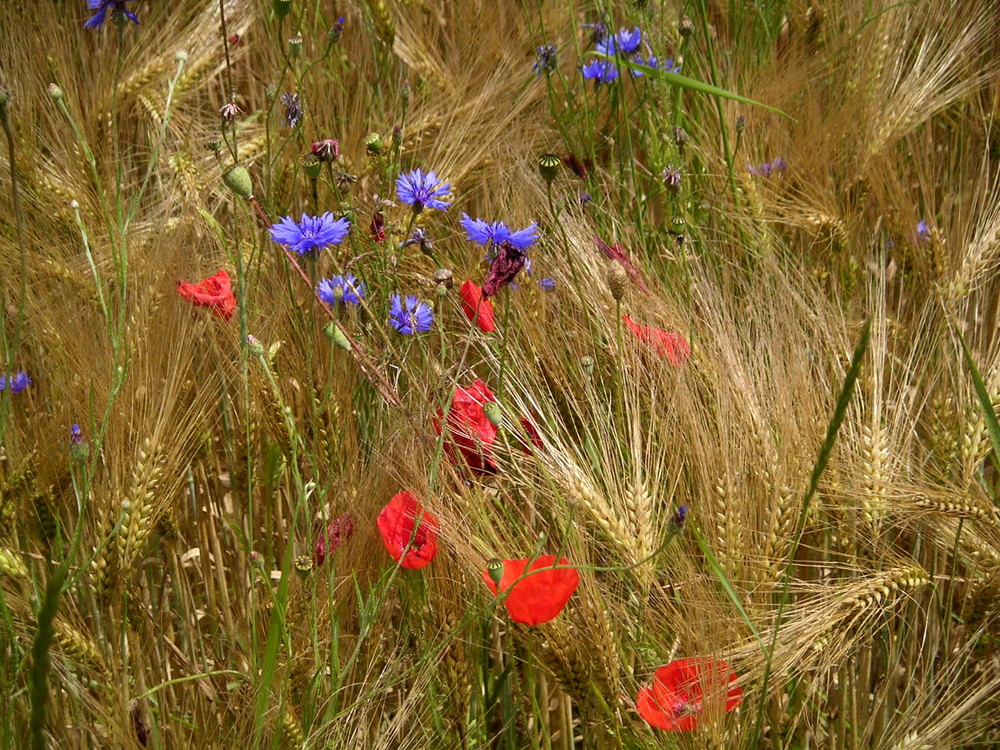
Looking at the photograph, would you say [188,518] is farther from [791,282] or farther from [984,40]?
[984,40]

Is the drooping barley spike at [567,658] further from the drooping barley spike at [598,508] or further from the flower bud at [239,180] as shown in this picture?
the flower bud at [239,180]

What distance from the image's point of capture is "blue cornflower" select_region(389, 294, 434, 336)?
1.19 meters

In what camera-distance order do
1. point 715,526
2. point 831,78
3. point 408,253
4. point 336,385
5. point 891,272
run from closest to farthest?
point 715,526 → point 336,385 → point 408,253 → point 831,78 → point 891,272

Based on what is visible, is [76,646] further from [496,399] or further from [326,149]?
[326,149]

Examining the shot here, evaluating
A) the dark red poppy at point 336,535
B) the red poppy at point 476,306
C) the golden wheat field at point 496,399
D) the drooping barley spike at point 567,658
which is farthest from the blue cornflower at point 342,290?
the drooping barley spike at point 567,658

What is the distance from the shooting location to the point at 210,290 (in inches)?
48.8

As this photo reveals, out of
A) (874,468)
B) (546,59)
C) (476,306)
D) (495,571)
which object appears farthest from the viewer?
(546,59)

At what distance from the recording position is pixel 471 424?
3.61ft

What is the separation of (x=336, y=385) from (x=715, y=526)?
434 mm

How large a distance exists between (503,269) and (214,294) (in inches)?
14.3

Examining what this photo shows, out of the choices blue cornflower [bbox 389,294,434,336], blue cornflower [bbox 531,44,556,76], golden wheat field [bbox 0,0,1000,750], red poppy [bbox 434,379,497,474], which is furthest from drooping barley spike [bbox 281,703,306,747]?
blue cornflower [bbox 531,44,556,76]

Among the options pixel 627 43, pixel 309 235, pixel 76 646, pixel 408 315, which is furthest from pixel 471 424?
pixel 627 43

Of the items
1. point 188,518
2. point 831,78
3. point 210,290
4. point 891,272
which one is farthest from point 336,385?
point 891,272

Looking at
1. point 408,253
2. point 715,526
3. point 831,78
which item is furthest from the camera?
point 831,78
